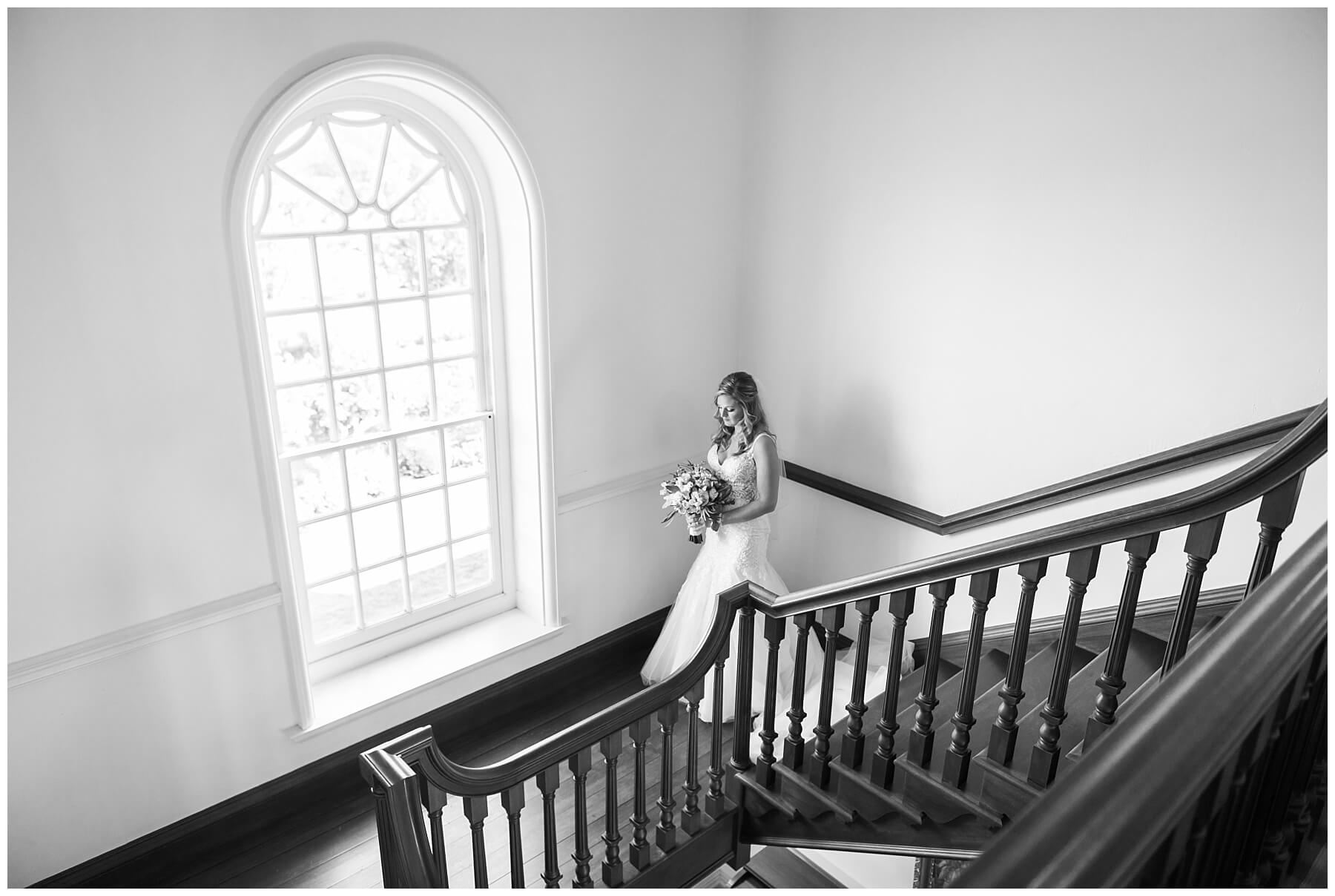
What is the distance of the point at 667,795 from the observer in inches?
116

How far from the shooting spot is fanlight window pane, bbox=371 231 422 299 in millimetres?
3660

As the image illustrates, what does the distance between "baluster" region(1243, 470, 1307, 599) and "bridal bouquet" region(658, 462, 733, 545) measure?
242cm

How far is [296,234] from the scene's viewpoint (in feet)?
11.1

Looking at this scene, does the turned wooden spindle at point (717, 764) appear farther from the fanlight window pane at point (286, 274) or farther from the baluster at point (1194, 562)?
the fanlight window pane at point (286, 274)

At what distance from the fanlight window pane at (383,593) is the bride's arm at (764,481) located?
1.54 m

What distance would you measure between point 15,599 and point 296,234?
155 centimetres

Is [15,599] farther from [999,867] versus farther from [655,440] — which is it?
[999,867]

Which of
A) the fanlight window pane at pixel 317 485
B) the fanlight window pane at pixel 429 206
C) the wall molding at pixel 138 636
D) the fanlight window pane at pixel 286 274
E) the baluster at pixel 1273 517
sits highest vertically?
the fanlight window pane at pixel 429 206

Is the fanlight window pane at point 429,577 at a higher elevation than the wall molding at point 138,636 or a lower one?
lower

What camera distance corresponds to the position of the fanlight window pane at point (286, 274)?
11.1 feet

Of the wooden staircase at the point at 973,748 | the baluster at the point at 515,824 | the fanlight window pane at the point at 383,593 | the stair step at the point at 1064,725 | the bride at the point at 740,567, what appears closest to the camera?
the wooden staircase at the point at 973,748

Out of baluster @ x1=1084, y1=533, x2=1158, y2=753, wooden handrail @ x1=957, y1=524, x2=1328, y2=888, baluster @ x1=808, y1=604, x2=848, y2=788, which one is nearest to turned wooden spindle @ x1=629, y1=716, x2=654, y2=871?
baluster @ x1=808, y1=604, x2=848, y2=788

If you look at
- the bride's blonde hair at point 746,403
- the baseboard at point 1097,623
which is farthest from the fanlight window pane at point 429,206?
the baseboard at point 1097,623

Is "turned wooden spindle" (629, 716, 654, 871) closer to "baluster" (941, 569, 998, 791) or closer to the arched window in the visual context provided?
"baluster" (941, 569, 998, 791)
